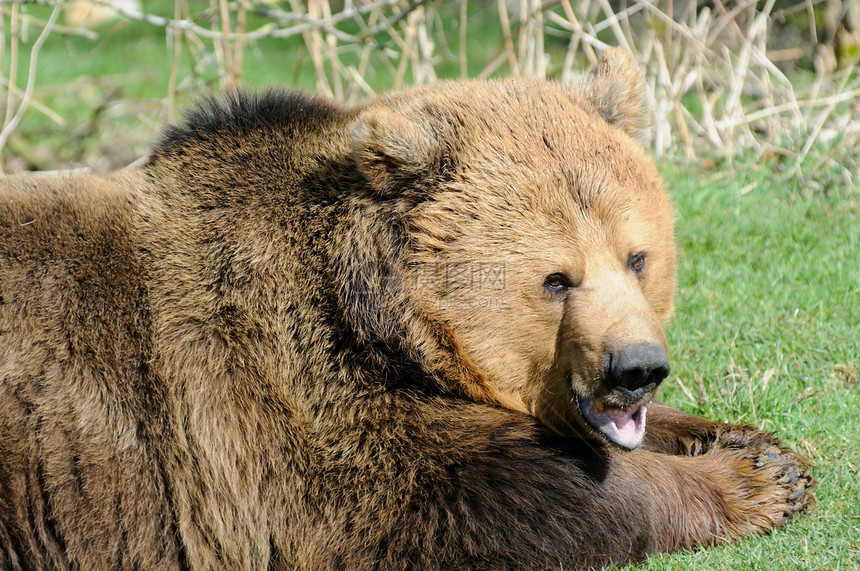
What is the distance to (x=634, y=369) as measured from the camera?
3.81 metres

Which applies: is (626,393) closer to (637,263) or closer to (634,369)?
(634,369)

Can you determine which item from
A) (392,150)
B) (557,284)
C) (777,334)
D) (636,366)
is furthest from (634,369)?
(777,334)

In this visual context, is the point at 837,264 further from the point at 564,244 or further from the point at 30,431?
the point at 30,431

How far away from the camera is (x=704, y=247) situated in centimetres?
693

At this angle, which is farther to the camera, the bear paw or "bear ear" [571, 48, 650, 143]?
"bear ear" [571, 48, 650, 143]

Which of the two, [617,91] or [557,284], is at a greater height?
[617,91]

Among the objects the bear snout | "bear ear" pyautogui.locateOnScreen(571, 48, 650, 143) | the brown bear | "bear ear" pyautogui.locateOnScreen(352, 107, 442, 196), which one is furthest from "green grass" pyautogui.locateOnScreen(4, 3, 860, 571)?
"bear ear" pyautogui.locateOnScreen(352, 107, 442, 196)

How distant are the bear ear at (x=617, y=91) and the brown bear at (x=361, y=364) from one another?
1.06 ft

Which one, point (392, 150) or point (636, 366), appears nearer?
point (636, 366)

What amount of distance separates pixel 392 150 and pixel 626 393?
1408mm

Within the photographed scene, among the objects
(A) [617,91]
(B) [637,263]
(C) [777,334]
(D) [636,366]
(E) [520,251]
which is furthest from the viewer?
(C) [777,334]

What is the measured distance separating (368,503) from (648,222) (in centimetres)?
174

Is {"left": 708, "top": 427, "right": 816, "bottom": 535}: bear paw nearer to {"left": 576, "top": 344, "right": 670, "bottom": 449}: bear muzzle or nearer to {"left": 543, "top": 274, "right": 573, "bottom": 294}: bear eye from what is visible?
{"left": 576, "top": 344, "right": 670, "bottom": 449}: bear muzzle

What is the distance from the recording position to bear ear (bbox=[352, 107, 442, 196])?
159 inches
